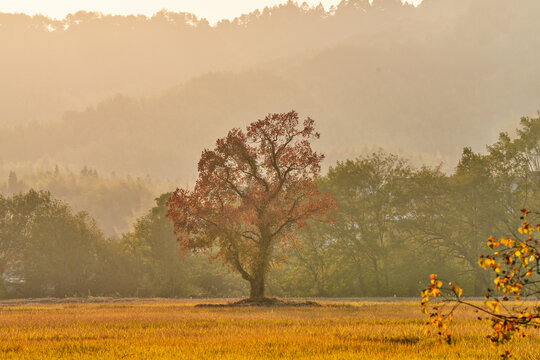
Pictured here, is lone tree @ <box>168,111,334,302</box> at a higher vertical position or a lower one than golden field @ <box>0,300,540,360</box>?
higher

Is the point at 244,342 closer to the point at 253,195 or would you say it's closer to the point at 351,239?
the point at 253,195

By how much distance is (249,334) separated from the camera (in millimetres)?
18078

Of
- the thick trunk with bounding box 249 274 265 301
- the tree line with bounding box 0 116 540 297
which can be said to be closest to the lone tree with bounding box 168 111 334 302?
the thick trunk with bounding box 249 274 265 301

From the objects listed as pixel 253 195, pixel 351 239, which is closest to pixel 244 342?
pixel 253 195

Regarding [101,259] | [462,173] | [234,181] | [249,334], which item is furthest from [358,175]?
[249,334]

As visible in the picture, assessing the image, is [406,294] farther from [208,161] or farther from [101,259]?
[101,259]

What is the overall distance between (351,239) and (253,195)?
26.4 meters

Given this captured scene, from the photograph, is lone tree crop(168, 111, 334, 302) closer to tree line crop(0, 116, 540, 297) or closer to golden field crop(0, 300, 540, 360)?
tree line crop(0, 116, 540, 297)

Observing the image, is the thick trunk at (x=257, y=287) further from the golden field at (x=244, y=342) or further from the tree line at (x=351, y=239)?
the golden field at (x=244, y=342)

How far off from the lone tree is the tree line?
4.28m

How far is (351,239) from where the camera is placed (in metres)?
64.0

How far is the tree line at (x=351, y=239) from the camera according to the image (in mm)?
55875

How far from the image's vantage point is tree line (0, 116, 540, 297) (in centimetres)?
5588

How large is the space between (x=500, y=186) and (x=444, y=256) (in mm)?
8479
